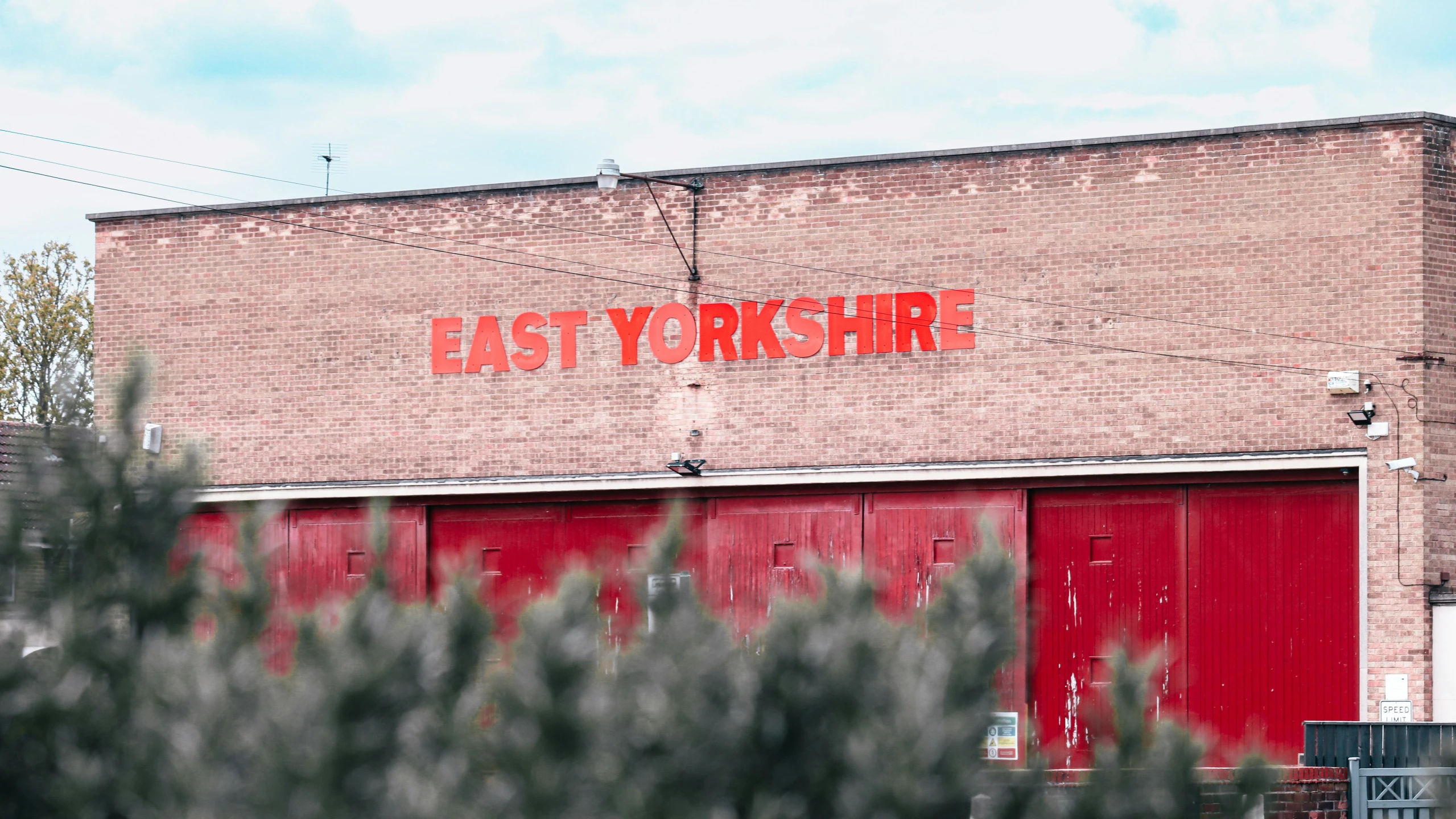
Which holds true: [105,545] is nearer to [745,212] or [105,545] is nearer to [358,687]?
[358,687]

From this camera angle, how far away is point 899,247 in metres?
21.8

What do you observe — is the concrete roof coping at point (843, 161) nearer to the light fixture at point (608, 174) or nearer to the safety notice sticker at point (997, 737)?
the light fixture at point (608, 174)

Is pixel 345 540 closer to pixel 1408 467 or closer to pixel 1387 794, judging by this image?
pixel 1408 467

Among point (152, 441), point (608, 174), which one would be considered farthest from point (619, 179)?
point (152, 441)

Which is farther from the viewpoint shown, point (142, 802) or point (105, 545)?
point (105, 545)

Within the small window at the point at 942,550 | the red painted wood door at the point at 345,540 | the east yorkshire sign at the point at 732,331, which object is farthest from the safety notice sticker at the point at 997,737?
the red painted wood door at the point at 345,540

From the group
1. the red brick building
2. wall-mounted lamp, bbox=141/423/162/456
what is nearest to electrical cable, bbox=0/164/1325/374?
the red brick building

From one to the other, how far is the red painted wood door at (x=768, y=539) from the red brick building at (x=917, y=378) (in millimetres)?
40

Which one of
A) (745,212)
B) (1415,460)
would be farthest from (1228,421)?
(745,212)

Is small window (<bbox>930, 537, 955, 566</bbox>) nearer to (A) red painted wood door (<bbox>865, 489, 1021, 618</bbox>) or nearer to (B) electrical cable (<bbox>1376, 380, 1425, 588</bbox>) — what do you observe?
(A) red painted wood door (<bbox>865, 489, 1021, 618</bbox>)

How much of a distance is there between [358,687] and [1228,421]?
1732cm

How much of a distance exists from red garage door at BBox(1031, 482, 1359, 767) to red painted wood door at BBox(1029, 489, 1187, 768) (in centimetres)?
2

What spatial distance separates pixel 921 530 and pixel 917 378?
1954 millimetres

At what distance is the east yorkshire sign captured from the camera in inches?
850
